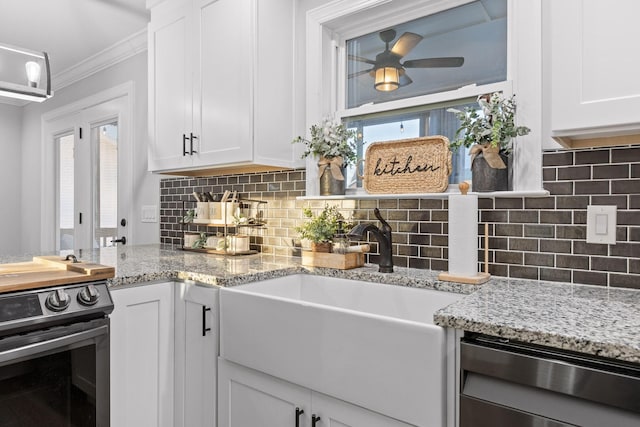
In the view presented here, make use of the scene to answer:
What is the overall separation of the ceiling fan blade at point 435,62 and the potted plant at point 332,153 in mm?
419

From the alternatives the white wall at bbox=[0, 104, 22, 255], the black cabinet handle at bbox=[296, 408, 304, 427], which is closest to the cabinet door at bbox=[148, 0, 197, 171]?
the black cabinet handle at bbox=[296, 408, 304, 427]

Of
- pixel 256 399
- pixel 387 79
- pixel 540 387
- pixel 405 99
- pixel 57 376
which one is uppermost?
pixel 387 79

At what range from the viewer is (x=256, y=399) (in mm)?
1413

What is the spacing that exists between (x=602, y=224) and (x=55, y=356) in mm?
1867

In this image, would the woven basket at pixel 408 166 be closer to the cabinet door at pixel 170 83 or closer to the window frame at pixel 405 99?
the window frame at pixel 405 99

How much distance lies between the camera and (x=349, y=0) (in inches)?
75.5

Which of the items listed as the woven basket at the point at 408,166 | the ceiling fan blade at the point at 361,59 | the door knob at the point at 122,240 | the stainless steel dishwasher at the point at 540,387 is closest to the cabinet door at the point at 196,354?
the woven basket at the point at 408,166

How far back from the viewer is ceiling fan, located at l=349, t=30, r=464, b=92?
1890 mm

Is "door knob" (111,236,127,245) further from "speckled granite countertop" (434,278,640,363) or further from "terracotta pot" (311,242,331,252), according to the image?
"speckled granite countertop" (434,278,640,363)

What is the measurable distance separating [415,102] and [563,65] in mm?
723

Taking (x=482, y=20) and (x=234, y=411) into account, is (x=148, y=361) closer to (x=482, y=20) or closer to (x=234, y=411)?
(x=234, y=411)

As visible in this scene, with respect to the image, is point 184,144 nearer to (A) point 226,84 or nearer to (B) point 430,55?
(A) point 226,84

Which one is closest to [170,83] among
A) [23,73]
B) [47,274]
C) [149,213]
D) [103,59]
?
[23,73]

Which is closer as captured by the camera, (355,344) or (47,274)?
(355,344)
